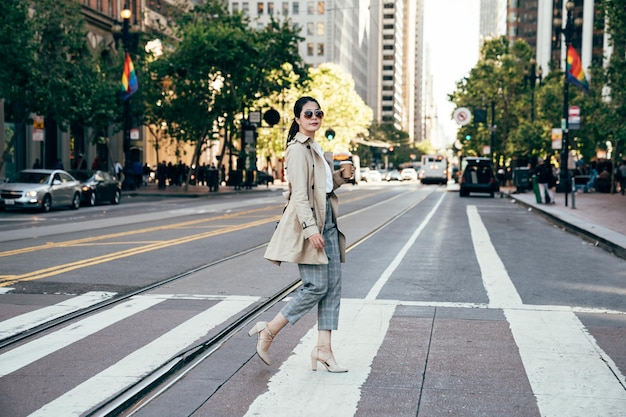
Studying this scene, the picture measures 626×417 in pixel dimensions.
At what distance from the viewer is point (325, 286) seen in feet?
19.6

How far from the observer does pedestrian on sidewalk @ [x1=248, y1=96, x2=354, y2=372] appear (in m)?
5.83

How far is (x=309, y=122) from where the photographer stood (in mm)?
5938

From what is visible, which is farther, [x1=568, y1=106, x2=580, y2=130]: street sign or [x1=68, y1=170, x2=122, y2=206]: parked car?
[x1=568, y1=106, x2=580, y2=130]: street sign

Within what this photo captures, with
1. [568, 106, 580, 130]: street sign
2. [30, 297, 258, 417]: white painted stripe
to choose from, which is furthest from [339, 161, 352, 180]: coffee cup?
[568, 106, 580, 130]: street sign

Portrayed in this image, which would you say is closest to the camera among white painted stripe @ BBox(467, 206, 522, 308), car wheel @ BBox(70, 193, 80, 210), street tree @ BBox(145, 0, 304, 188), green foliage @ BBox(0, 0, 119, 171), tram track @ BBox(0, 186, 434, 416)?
tram track @ BBox(0, 186, 434, 416)

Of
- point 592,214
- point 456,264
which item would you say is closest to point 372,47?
point 592,214

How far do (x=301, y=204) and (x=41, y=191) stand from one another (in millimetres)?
23031

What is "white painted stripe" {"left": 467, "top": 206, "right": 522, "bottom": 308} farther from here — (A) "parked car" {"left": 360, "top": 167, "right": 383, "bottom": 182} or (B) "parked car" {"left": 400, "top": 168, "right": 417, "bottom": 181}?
(B) "parked car" {"left": 400, "top": 168, "right": 417, "bottom": 181}

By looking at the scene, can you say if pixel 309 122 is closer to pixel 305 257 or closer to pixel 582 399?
pixel 305 257

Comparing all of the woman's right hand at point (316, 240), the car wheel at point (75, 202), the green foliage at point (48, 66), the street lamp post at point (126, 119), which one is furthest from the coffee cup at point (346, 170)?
the street lamp post at point (126, 119)

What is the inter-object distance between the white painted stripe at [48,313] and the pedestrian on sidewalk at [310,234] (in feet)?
8.42

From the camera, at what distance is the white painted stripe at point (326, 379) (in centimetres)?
516

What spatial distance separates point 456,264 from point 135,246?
5.72 metres

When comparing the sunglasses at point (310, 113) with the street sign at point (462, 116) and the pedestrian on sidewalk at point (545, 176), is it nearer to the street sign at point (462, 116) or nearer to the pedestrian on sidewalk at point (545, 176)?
the pedestrian on sidewalk at point (545, 176)
